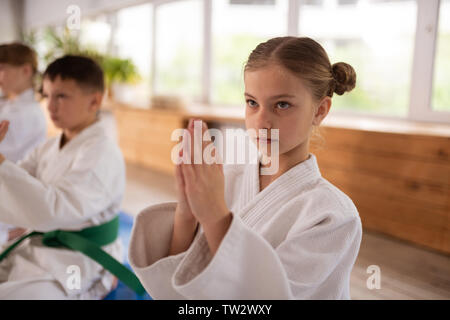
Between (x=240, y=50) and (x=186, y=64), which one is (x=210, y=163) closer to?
(x=240, y=50)

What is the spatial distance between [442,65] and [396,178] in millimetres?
856

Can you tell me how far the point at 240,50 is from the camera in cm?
433

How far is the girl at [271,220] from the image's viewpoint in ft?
2.19

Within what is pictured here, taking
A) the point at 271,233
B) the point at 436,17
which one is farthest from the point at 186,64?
the point at 271,233

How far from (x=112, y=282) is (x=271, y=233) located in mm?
1049

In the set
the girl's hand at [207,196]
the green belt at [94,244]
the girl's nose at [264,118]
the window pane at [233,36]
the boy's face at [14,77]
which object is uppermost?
the window pane at [233,36]

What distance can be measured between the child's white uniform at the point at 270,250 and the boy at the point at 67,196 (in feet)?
1.89

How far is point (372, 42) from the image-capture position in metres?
3.11

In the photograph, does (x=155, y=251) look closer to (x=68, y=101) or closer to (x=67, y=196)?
(x=67, y=196)

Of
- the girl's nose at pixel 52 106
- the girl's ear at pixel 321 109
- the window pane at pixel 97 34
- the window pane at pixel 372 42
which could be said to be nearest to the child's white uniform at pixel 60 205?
the girl's nose at pixel 52 106

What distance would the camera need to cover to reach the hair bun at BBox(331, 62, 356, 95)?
96cm

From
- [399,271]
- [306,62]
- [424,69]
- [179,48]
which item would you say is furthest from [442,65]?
[179,48]

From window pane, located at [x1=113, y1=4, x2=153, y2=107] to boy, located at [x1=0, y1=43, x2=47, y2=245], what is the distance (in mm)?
2932

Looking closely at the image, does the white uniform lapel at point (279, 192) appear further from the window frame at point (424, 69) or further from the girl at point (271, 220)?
the window frame at point (424, 69)
